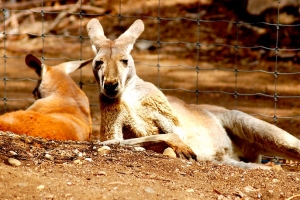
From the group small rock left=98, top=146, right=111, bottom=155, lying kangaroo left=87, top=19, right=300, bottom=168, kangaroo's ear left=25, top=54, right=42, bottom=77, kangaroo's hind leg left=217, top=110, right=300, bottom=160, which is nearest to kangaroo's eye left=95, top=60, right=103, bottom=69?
lying kangaroo left=87, top=19, right=300, bottom=168

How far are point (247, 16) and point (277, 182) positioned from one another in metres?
8.39

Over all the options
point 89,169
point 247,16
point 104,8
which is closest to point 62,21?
point 104,8

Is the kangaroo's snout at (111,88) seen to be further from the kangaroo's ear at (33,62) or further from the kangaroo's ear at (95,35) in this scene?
the kangaroo's ear at (33,62)

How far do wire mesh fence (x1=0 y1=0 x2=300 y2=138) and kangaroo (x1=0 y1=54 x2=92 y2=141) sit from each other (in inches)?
47.1

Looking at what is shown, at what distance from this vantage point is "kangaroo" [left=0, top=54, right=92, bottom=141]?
6.00 m

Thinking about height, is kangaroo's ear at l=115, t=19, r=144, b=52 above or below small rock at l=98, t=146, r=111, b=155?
above

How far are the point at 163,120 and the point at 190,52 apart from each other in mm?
6863

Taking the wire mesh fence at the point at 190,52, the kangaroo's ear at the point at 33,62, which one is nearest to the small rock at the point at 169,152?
the kangaroo's ear at the point at 33,62

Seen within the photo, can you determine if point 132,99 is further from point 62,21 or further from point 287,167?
point 62,21

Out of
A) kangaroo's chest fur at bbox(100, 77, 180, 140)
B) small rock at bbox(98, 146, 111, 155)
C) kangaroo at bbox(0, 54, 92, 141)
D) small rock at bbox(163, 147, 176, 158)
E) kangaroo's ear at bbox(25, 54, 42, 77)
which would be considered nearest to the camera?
small rock at bbox(98, 146, 111, 155)

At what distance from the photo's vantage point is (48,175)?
425cm

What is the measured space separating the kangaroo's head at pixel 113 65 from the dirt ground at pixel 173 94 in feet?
1.66

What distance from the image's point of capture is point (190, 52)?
41.0 feet

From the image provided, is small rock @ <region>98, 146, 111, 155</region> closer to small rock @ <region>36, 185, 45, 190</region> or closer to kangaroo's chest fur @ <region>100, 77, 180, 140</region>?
kangaroo's chest fur @ <region>100, 77, 180, 140</region>
